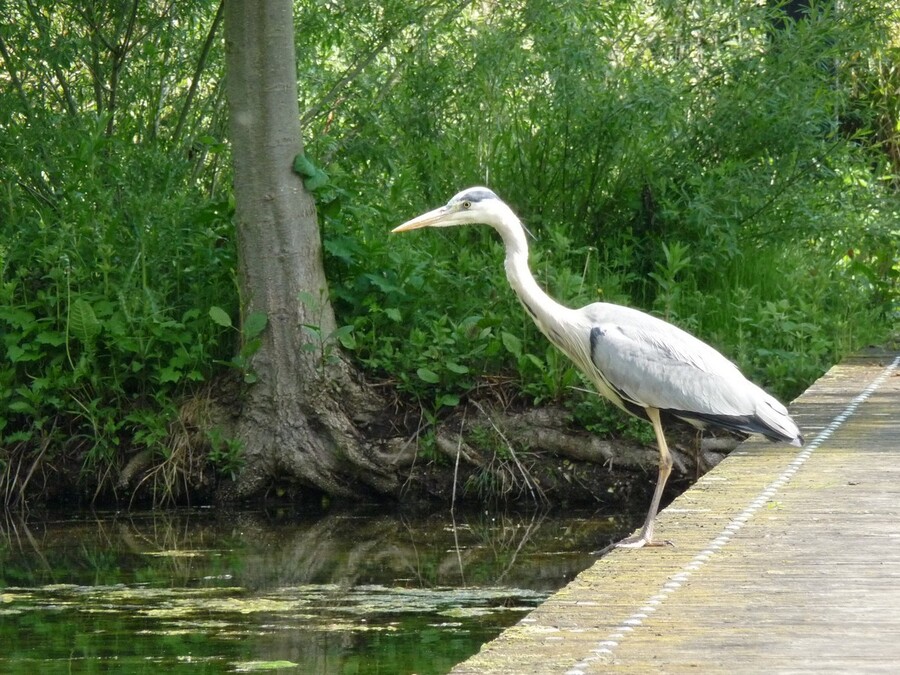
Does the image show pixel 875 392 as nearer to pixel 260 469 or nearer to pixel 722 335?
pixel 722 335

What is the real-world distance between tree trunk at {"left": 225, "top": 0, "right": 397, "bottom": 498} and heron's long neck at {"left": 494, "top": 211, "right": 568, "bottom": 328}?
252 cm

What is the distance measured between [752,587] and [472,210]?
243cm

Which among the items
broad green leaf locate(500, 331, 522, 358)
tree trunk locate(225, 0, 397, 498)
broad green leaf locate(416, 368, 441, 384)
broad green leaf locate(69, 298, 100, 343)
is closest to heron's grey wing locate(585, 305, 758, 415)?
broad green leaf locate(500, 331, 522, 358)

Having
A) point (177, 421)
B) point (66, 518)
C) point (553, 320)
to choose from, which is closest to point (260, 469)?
point (177, 421)

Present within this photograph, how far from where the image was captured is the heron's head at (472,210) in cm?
605

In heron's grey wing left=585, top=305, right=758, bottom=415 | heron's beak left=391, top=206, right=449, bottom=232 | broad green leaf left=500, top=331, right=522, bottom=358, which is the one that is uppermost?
heron's beak left=391, top=206, right=449, bottom=232

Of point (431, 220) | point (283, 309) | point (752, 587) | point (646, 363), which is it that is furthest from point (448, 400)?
point (752, 587)

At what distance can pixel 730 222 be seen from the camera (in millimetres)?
9492

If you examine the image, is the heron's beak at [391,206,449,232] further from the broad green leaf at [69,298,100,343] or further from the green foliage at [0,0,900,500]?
the broad green leaf at [69,298,100,343]

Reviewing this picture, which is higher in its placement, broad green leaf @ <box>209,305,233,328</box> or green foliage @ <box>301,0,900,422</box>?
green foliage @ <box>301,0,900,422</box>

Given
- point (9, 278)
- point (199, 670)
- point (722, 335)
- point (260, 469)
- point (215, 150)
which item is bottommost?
point (199, 670)

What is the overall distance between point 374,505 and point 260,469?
0.70 m

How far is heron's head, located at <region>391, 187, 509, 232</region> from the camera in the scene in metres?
6.05

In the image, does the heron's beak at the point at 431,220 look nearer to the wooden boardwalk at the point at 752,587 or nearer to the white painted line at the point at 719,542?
the wooden boardwalk at the point at 752,587
